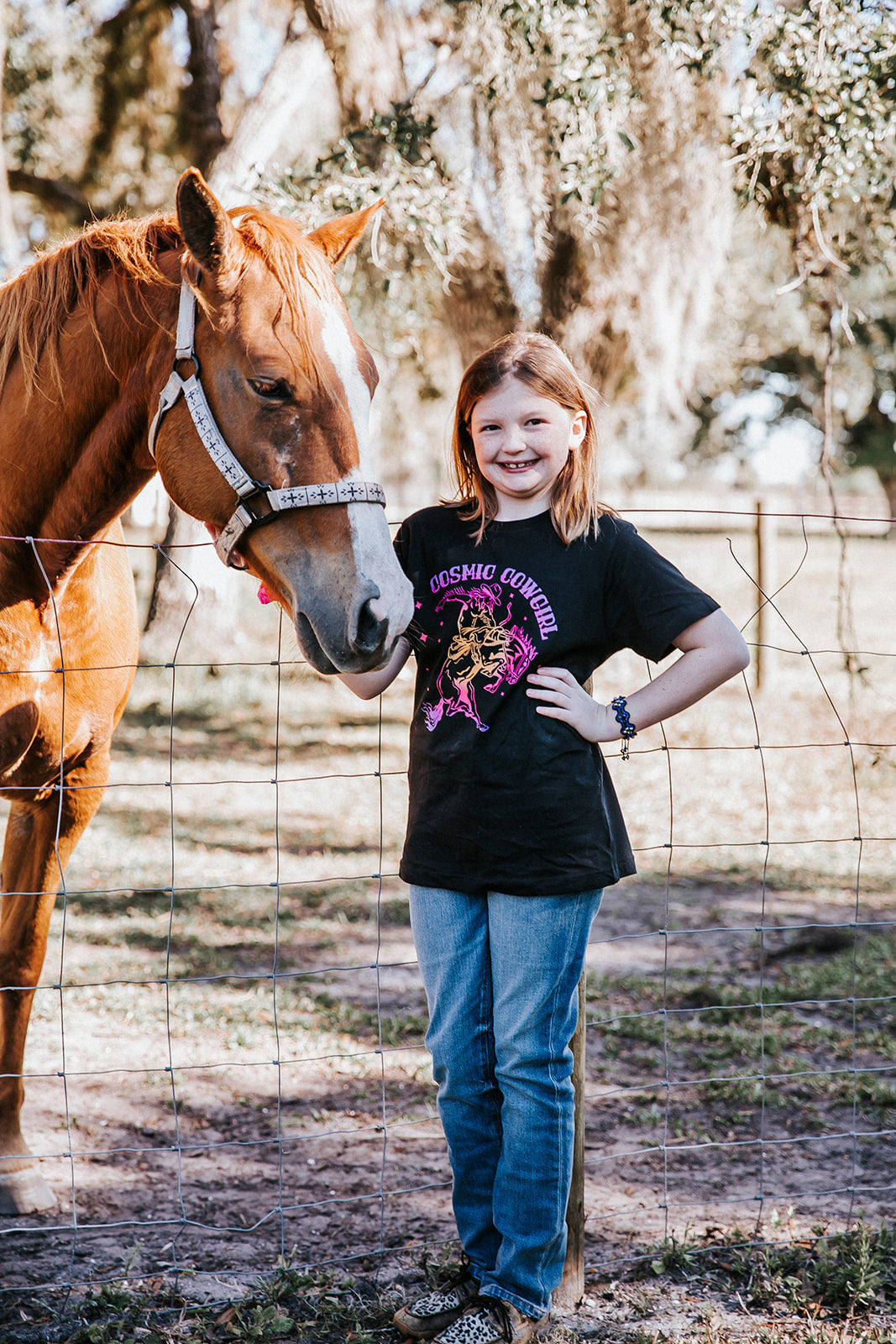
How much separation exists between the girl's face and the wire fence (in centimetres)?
56

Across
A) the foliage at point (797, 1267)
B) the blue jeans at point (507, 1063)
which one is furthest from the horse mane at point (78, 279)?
the foliage at point (797, 1267)

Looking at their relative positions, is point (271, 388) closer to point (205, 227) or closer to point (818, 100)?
point (205, 227)

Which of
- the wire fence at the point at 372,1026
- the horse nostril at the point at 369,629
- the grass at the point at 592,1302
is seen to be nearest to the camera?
the horse nostril at the point at 369,629

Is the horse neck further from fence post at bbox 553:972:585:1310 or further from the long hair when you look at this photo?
fence post at bbox 553:972:585:1310

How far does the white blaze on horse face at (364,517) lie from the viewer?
1676 millimetres

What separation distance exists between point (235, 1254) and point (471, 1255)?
2.11ft

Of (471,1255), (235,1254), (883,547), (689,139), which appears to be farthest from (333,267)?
(883,547)

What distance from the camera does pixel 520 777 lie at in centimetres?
183

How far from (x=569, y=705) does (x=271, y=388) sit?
0.76 meters

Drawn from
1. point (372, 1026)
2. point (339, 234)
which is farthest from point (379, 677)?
point (372, 1026)

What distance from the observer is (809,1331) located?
202 centimetres

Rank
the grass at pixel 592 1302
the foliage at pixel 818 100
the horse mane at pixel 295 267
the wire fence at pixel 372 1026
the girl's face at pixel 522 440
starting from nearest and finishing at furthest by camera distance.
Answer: the horse mane at pixel 295 267 → the girl's face at pixel 522 440 → the grass at pixel 592 1302 → the wire fence at pixel 372 1026 → the foliage at pixel 818 100

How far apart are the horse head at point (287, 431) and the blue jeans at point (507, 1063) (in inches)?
21.9

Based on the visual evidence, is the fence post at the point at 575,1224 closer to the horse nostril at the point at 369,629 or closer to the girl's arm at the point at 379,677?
the girl's arm at the point at 379,677
